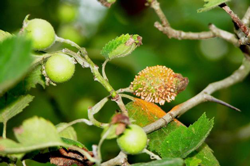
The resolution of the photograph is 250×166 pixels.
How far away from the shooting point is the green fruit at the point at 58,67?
1267 millimetres

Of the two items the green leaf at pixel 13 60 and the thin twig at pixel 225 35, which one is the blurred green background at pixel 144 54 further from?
the green leaf at pixel 13 60

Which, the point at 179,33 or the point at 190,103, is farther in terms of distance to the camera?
the point at 179,33

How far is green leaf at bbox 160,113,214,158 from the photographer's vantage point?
4.12 feet

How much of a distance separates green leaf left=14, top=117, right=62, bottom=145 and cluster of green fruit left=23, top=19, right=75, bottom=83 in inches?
10.6

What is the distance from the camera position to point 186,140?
4.17 feet

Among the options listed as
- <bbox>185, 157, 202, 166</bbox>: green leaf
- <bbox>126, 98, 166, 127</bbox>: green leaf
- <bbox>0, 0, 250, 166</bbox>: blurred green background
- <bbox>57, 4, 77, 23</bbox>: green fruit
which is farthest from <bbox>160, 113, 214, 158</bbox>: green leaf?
<bbox>57, 4, 77, 23</bbox>: green fruit

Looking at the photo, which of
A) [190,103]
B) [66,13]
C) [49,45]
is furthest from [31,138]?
[66,13]

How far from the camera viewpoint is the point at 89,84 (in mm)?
3316

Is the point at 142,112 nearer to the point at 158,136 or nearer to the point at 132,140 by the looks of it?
the point at 158,136

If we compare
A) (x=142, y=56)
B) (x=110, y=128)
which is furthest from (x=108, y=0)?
(x=142, y=56)

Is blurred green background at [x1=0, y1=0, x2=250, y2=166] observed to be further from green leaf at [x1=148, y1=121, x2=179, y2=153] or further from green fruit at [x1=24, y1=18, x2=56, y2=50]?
green fruit at [x1=24, y1=18, x2=56, y2=50]

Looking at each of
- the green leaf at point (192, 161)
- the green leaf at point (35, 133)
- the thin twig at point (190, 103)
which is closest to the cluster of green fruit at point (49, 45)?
the green leaf at point (35, 133)

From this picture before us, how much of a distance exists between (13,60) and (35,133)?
24 centimetres

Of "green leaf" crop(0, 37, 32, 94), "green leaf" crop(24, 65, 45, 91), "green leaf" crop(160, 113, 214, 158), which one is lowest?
"green leaf" crop(160, 113, 214, 158)
